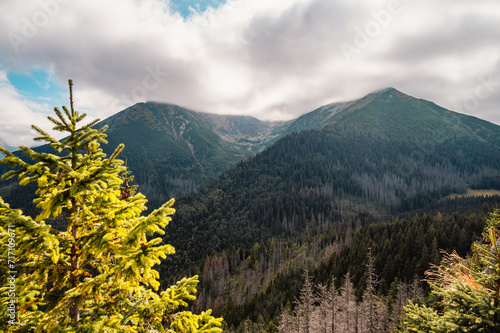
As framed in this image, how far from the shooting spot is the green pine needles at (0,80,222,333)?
22.7ft

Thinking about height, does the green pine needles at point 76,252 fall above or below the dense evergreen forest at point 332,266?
above

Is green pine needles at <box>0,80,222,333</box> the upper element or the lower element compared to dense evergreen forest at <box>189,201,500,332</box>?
upper

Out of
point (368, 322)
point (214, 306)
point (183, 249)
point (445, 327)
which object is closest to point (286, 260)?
point (214, 306)

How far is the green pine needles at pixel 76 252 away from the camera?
6922 millimetres

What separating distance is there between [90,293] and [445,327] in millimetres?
12942

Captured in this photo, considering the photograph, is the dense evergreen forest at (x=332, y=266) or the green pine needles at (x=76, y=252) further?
the dense evergreen forest at (x=332, y=266)

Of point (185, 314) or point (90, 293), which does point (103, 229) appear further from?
point (185, 314)

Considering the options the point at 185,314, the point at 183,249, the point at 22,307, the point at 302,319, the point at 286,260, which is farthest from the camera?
the point at 183,249

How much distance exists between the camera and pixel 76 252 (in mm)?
7918

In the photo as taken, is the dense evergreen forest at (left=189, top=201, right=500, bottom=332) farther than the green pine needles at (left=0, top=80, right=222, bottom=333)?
Yes

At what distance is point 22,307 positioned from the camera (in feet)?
25.0

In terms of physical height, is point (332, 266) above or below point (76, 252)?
below

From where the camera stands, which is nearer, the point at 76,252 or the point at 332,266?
the point at 76,252

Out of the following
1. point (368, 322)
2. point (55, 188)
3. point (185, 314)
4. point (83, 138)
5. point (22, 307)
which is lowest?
point (368, 322)
